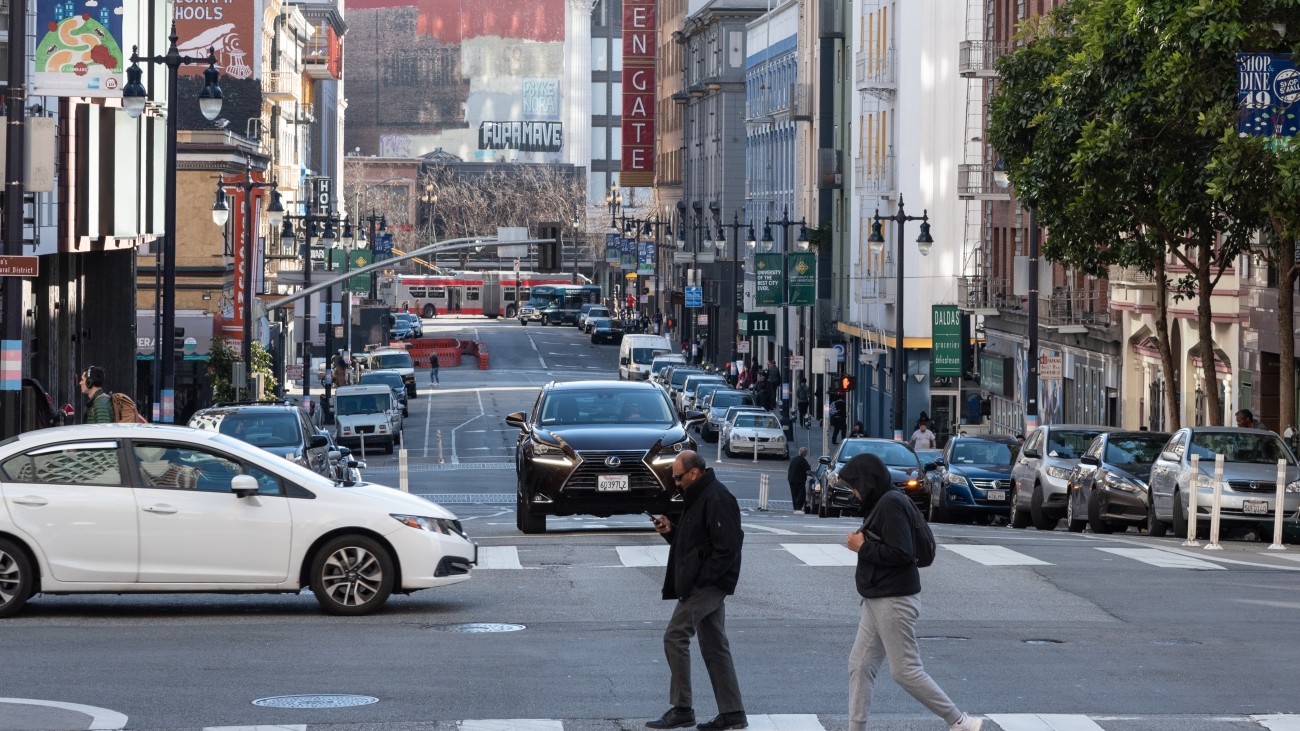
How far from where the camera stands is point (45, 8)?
34750mm

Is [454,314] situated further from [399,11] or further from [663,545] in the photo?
[663,545]

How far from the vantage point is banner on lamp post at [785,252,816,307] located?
228ft

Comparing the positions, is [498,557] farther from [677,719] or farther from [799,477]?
[799,477]

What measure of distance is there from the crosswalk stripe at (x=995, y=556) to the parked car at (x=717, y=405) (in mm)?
41568

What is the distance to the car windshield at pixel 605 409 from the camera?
78.3 feet

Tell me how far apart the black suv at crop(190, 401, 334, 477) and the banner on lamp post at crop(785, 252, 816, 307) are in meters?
41.3

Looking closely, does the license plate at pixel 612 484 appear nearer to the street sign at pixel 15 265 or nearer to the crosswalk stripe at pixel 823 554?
the crosswalk stripe at pixel 823 554

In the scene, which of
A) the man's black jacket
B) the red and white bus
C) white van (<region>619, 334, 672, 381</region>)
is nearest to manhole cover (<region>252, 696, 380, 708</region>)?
the man's black jacket

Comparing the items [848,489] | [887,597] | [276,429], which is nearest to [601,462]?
[276,429]

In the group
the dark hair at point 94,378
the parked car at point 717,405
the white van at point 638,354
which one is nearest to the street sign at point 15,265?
the dark hair at point 94,378

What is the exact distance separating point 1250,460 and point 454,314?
419 feet

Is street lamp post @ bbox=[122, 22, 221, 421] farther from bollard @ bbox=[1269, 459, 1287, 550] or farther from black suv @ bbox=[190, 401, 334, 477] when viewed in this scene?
bollard @ bbox=[1269, 459, 1287, 550]

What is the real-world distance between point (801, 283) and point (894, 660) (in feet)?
193

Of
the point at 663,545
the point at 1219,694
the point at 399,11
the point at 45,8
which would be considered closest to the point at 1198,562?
the point at 663,545
